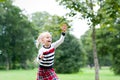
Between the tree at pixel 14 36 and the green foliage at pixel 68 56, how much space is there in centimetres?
1248

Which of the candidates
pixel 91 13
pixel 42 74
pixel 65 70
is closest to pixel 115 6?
pixel 91 13

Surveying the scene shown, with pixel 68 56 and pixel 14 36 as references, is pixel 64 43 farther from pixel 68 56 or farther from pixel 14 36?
pixel 14 36

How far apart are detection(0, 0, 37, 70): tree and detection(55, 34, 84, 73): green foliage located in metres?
12.5

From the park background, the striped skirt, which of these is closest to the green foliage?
the park background

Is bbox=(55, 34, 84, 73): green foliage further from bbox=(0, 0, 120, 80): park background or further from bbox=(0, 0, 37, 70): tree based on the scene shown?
bbox=(0, 0, 37, 70): tree

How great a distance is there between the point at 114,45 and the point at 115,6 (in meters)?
35.4

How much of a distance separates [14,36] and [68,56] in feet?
52.9

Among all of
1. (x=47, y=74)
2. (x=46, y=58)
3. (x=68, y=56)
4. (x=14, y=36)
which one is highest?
(x=14, y=36)

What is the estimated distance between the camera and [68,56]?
53.0 meters

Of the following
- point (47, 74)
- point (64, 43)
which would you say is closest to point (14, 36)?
point (64, 43)

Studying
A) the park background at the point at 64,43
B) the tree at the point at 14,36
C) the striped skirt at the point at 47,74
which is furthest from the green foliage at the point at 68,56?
the striped skirt at the point at 47,74

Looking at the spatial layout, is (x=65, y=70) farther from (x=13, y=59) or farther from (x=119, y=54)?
(x=13, y=59)

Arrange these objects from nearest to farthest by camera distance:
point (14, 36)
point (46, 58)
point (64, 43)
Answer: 1. point (46, 58)
2. point (64, 43)
3. point (14, 36)

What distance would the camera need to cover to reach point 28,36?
64.5m
